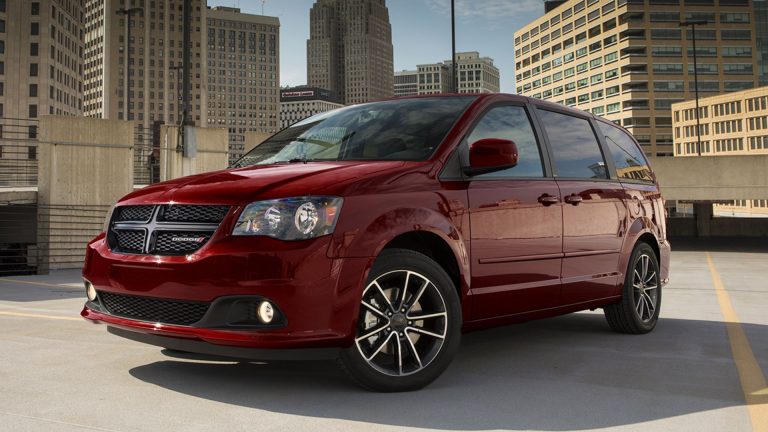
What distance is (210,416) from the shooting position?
3350 millimetres

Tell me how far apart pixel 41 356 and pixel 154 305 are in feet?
5.86

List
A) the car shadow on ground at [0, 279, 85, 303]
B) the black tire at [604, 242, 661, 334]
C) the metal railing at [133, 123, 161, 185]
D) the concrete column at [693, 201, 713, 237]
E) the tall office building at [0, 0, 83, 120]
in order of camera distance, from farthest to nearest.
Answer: the tall office building at [0, 0, 83, 120] → the concrete column at [693, 201, 713, 237] → the metal railing at [133, 123, 161, 185] → the car shadow on ground at [0, 279, 85, 303] → the black tire at [604, 242, 661, 334]

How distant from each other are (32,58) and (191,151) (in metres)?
91.3

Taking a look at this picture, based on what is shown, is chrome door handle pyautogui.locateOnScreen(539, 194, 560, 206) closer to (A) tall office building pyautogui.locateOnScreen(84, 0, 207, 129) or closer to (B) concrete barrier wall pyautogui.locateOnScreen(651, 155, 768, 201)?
(B) concrete barrier wall pyautogui.locateOnScreen(651, 155, 768, 201)

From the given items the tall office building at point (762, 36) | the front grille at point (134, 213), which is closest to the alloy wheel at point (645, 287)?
the front grille at point (134, 213)

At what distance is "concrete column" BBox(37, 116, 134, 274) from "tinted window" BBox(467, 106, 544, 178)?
1356cm

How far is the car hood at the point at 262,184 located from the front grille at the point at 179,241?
0.18 metres

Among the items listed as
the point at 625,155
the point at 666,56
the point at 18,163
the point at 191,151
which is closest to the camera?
the point at 625,155

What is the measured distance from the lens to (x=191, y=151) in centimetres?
1734

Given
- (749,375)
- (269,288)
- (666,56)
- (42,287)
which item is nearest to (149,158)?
(42,287)

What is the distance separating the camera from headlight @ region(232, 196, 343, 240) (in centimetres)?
350

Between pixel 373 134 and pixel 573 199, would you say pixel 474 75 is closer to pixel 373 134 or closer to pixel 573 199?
pixel 573 199

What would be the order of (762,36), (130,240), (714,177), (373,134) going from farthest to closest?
1. (762,36)
2. (714,177)
3. (373,134)
4. (130,240)

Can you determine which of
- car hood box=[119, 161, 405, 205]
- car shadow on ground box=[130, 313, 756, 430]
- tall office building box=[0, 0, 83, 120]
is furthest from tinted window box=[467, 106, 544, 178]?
tall office building box=[0, 0, 83, 120]
